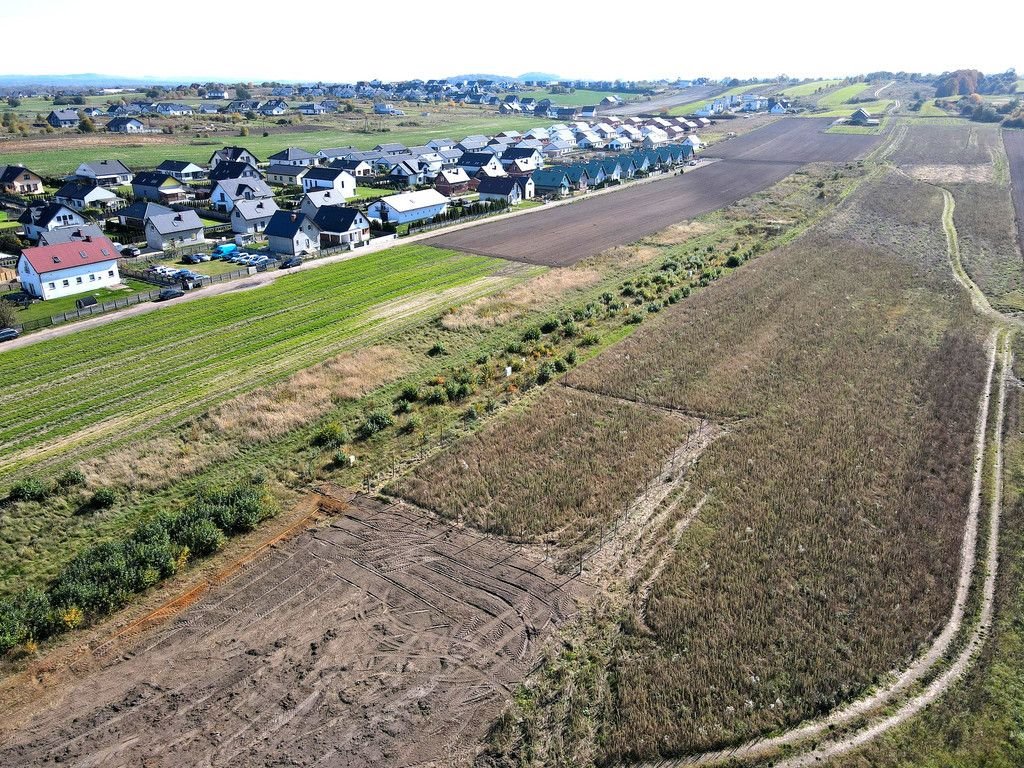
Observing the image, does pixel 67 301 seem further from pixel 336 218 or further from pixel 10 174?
pixel 10 174

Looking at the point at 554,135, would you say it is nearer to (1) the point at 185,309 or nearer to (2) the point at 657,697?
(1) the point at 185,309

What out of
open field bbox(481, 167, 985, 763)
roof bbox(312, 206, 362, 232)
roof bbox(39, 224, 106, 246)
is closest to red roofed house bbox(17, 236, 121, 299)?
roof bbox(39, 224, 106, 246)

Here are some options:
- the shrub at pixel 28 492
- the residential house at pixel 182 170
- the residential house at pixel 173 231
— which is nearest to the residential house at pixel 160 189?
the residential house at pixel 182 170

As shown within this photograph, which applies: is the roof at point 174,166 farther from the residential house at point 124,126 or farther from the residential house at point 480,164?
the residential house at point 124,126

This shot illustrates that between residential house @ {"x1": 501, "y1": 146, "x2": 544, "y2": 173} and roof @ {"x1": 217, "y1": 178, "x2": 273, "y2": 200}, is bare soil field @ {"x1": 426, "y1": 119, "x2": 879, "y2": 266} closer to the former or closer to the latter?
residential house @ {"x1": 501, "y1": 146, "x2": 544, "y2": 173}

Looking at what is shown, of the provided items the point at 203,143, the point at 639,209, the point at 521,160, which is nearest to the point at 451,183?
the point at 521,160

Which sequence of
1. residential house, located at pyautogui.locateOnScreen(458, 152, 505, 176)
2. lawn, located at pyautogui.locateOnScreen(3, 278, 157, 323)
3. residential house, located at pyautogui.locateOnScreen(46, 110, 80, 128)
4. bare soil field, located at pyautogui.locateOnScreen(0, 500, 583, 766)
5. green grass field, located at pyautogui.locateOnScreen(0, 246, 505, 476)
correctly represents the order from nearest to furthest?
1. bare soil field, located at pyautogui.locateOnScreen(0, 500, 583, 766)
2. green grass field, located at pyautogui.locateOnScreen(0, 246, 505, 476)
3. lawn, located at pyautogui.locateOnScreen(3, 278, 157, 323)
4. residential house, located at pyautogui.locateOnScreen(458, 152, 505, 176)
5. residential house, located at pyautogui.locateOnScreen(46, 110, 80, 128)
